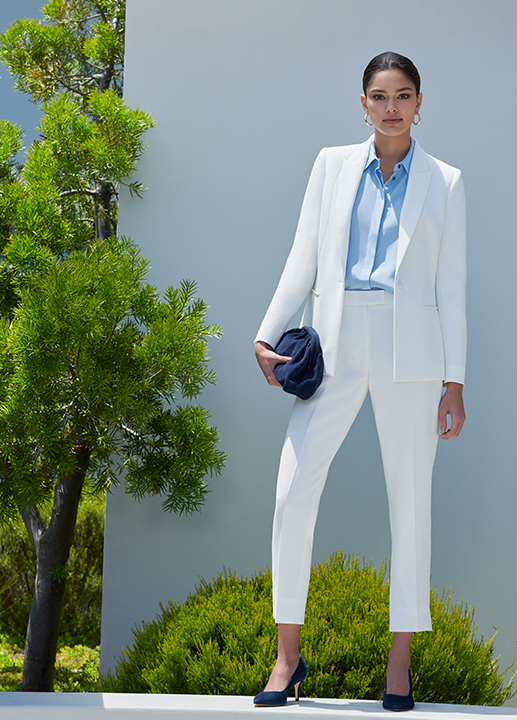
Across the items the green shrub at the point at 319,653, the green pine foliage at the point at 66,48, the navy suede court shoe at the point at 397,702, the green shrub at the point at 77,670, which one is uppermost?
the green pine foliage at the point at 66,48

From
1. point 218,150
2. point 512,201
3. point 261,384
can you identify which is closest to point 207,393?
point 261,384

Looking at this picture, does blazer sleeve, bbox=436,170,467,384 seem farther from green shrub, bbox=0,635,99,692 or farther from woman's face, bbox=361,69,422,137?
green shrub, bbox=0,635,99,692

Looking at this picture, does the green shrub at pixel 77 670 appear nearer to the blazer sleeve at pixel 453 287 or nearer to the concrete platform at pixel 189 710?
the concrete platform at pixel 189 710

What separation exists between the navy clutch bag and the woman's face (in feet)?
2.20

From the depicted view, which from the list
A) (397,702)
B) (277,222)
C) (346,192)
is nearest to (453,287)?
(346,192)

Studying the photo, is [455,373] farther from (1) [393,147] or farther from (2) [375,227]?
(1) [393,147]

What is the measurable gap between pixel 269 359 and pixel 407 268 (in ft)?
1.60

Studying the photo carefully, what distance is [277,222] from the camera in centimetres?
374

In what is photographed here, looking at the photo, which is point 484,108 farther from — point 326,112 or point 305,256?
point 305,256

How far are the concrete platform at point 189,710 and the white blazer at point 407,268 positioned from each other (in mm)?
918

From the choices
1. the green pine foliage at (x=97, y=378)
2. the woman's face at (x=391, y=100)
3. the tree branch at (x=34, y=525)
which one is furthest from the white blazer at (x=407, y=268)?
the tree branch at (x=34, y=525)

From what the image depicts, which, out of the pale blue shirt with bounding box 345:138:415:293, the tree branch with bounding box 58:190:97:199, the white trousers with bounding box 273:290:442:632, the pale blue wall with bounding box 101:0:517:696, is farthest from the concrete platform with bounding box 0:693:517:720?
the tree branch with bounding box 58:190:97:199

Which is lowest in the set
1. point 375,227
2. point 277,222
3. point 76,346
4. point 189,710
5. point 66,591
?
point 189,710

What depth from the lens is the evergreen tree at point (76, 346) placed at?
276 centimetres
